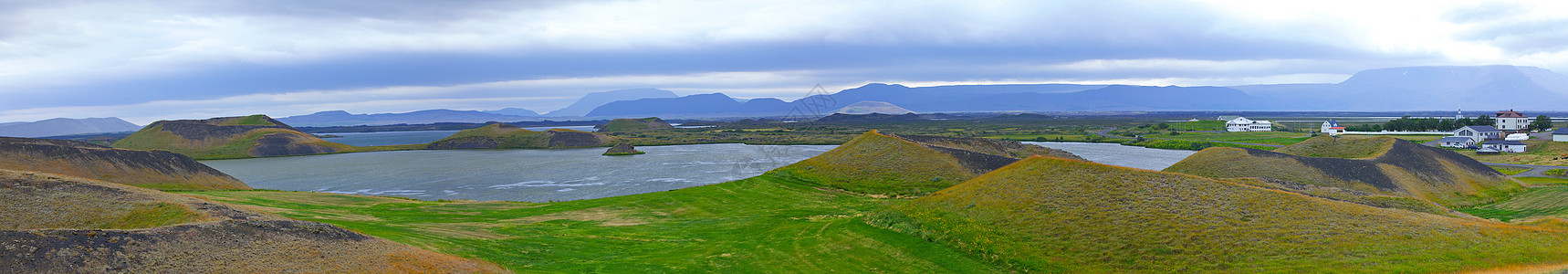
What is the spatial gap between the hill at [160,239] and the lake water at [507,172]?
27.4 meters

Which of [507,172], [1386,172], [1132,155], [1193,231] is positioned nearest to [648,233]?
[1193,231]

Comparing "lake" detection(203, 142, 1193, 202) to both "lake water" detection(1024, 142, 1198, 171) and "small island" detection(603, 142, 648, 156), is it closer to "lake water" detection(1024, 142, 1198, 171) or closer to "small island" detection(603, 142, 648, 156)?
"lake water" detection(1024, 142, 1198, 171)

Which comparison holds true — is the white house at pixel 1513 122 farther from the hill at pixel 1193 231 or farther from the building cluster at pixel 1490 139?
the hill at pixel 1193 231

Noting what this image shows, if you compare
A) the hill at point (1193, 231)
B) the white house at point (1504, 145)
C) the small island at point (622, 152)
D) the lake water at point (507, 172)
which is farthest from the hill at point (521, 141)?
the white house at point (1504, 145)

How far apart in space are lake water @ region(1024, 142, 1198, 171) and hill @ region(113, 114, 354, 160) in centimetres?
11339

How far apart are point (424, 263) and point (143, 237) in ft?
16.8

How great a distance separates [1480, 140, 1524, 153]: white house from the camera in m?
71.4

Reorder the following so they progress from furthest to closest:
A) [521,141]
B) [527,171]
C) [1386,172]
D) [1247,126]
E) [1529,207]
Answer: [1247,126] → [521,141] → [527,171] → [1386,172] → [1529,207]

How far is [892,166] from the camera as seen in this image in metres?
48.1

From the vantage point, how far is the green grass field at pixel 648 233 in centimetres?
2062

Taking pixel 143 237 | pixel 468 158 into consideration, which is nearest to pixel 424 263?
pixel 143 237

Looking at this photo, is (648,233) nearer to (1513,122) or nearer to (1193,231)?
(1193,231)

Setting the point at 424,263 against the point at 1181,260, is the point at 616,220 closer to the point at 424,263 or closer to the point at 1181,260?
the point at 424,263

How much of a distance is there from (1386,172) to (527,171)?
69.2m
